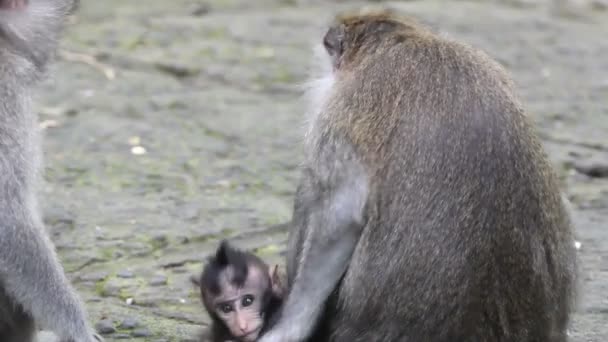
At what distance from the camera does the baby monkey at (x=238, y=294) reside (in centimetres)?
478

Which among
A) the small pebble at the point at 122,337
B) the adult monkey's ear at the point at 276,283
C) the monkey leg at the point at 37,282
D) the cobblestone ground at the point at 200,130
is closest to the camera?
the monkey leg at the point at 37,282

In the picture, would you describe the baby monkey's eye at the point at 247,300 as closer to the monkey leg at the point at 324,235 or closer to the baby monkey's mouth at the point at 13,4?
the monkey leg at the point at 324,235

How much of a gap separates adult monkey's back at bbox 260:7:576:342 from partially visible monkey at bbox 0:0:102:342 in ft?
2.44

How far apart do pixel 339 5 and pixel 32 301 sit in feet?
17.6

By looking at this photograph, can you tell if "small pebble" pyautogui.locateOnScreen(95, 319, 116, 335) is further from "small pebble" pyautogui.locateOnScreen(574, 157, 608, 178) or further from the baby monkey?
"small pebble" pyautogui.locateOnScreen(574, 157, 608, 178)

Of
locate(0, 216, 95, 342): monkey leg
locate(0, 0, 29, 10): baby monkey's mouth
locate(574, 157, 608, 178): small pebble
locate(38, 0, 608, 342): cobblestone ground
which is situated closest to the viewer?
locate(0, 216, 95, 342): monkey leg

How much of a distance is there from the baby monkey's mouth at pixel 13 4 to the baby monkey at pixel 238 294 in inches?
44.6

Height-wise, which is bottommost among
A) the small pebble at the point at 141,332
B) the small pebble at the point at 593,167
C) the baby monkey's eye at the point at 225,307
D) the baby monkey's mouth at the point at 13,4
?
the small pebble at the point at 141,332

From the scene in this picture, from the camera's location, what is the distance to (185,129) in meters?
7.61

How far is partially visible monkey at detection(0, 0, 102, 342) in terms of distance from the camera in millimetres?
4762

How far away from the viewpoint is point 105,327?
5324 millimetres

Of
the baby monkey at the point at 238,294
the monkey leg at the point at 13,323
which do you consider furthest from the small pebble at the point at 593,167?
the monkey leg at the point at 13,323

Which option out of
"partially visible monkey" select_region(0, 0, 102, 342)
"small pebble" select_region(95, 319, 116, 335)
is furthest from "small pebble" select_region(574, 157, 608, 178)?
"partially visible monkey" select_region(0, 0, 102, 342)

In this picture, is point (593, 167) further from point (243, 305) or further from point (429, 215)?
point (429, 215)
